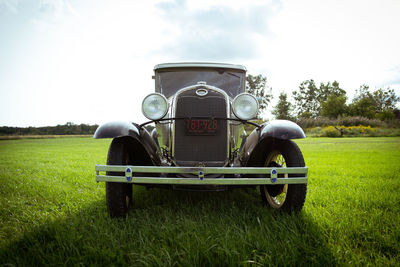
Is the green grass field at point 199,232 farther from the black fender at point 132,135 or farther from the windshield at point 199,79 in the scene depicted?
the windshield at point 199,79

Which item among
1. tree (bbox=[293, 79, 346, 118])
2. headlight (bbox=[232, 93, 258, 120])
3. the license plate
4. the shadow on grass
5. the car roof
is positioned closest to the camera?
the shadow on grass

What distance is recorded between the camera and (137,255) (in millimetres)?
1466

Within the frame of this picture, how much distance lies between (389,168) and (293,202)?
379cm

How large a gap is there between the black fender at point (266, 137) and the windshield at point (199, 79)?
1.15 m

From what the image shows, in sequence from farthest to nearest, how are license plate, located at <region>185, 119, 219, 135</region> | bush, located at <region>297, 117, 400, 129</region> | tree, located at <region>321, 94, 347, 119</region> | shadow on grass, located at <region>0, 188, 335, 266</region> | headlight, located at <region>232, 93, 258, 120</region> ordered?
1. tree, located at <region>321, 94, 347, 119</region>
2. bush, located at <region>297, 117, 400, 129</region>
3. headlight, located at <region>232, 93, 258, 120</region>
4. license plate, located at <region>185, 119, 219, 135</region>
5. shadow on grass, located at <region>0, 188, 335, 266</region>

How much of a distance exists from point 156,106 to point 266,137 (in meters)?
1.15

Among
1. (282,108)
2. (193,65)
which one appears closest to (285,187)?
(193,65)

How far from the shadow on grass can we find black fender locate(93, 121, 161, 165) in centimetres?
57

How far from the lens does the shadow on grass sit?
55.8 inches

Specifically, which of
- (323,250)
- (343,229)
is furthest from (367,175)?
(323,250)

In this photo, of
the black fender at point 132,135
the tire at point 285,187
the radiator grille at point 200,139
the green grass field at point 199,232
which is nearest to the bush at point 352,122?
the green grass field at point 199,232

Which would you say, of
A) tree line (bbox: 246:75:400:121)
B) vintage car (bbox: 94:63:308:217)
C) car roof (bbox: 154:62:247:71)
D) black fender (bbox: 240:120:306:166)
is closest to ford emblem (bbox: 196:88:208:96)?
vintage car (bbox: 94:63:308:217)

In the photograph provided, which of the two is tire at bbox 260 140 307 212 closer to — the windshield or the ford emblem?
the ford emblem

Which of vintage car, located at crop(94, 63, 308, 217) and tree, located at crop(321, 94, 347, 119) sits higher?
tree, located at crop(321, 94, 347, 119)
